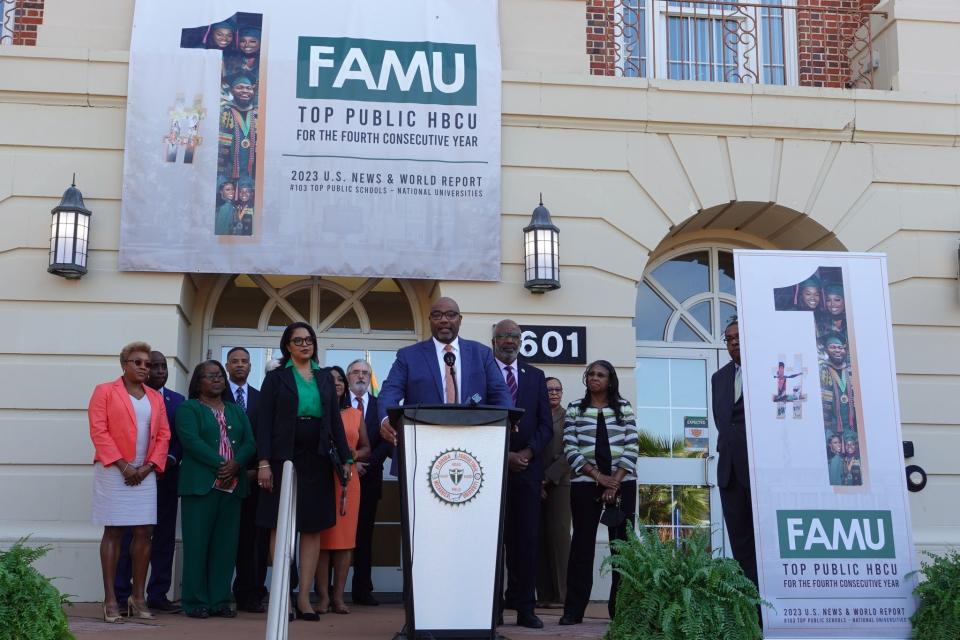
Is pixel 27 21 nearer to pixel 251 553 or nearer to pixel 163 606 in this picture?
pixel 251 553

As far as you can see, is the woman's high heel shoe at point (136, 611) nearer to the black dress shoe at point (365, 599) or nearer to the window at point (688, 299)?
the black dress shoe at point (365, 599)

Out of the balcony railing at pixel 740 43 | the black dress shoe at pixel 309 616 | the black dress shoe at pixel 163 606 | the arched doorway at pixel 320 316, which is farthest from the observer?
the balcony railing at pixel 740 43

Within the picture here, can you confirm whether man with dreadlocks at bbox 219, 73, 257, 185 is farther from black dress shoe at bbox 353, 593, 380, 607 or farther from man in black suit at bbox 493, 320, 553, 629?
black dress shoe at bbox 353, 593, 380, 607

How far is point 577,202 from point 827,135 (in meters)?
2.41

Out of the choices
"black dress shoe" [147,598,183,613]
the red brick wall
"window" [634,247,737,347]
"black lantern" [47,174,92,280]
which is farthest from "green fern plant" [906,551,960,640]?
the red brick wall

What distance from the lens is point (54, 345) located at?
9016 mm

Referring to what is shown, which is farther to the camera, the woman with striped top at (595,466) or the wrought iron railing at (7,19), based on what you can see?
the wrought iron railing at (7,19)

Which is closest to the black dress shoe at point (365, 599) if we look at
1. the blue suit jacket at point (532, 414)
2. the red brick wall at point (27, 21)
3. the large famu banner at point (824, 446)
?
the blue suit jacket at point (532, 414)

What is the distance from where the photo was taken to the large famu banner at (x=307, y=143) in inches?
366

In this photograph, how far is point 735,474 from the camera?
21.6 ft

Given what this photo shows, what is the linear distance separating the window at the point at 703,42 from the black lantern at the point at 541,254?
6.45 ft

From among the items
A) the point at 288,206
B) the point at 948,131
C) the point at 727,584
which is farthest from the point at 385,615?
the point at 948,131

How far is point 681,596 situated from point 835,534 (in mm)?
1129

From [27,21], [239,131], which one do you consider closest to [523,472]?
[239,131]
